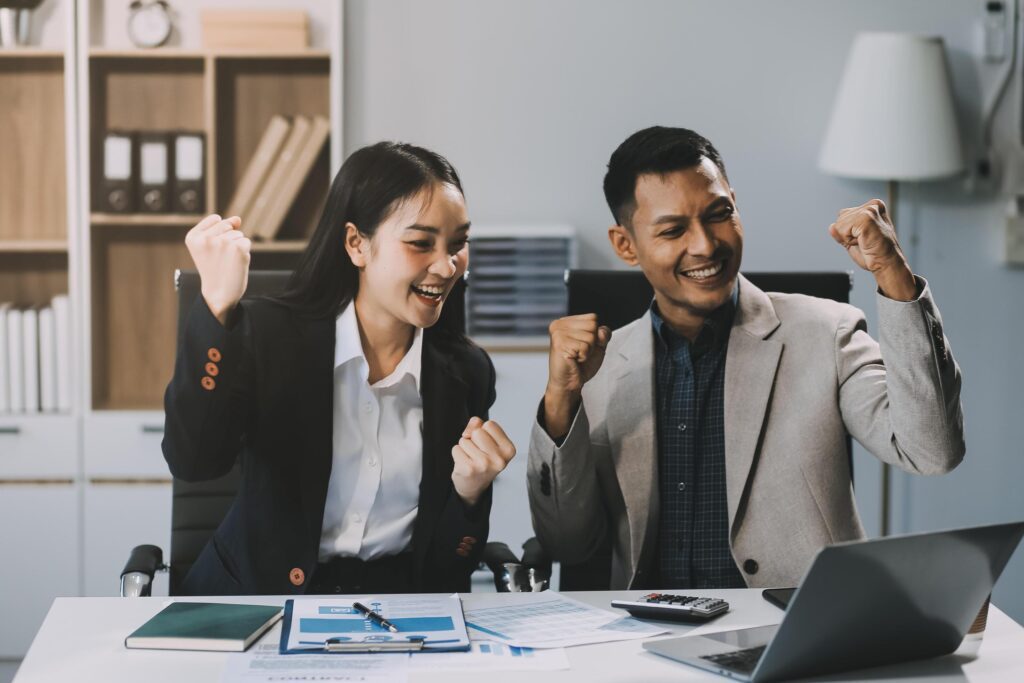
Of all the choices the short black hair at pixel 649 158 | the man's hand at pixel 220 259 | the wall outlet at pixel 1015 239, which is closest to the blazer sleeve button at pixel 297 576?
the man's hand at pixel 220 259

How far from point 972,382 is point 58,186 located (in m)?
2.68

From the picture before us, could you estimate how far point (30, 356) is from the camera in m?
3.19

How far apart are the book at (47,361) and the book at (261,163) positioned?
0.56 metres

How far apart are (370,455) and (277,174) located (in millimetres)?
1571

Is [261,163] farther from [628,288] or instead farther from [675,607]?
[675,607]

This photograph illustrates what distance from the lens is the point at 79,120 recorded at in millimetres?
3162

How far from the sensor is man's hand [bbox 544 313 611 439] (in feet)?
5.98

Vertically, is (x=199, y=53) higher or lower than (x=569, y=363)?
higher

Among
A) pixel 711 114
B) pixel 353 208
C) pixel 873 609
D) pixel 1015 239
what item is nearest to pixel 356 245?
pixel 353 208

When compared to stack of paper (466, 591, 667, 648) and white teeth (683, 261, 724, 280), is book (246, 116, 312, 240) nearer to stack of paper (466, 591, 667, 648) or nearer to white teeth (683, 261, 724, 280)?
white teeth (683, 261, 724, 280)

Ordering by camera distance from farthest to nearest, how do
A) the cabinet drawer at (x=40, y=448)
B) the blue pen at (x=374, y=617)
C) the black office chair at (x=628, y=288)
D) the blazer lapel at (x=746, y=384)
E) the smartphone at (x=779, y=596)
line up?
the cabinet drawer at (x=40, y=448)
the black office chair at (x=628, y=288)
the blazer lapel at (x=746, y=384)
the smartphone at (x=779, y=596)
the blue pen at (x=374, y=617)

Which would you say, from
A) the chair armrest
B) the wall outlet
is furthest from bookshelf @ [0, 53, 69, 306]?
the wall outlet

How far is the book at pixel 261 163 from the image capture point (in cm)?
328

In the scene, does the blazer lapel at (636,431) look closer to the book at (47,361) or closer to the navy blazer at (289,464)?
the navy blazer at (289,464)
